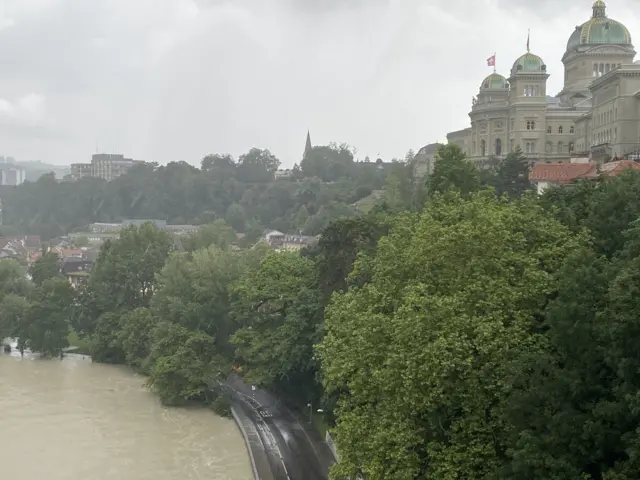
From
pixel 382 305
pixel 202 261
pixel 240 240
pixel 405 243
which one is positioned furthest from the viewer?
pixel 240 240

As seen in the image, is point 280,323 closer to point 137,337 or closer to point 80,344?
point 137,337

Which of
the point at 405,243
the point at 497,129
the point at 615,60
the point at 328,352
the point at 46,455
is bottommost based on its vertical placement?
the point at 46,455

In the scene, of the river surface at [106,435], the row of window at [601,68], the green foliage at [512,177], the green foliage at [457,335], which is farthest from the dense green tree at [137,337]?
the row of window at [601,68]

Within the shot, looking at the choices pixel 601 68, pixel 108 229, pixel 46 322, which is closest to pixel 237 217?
pixel 108 229

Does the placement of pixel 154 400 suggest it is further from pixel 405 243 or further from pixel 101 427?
pixel 405 243

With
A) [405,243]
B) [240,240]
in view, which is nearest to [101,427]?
[405,243]

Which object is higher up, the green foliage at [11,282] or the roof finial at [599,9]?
the roof finial at [599,9]

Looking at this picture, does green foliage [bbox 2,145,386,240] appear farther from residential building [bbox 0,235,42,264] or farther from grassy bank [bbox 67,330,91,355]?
grassy bank [bbox 67,330,91,355]

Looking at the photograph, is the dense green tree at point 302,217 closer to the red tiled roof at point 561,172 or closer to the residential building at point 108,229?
the residential building at point 108,229
